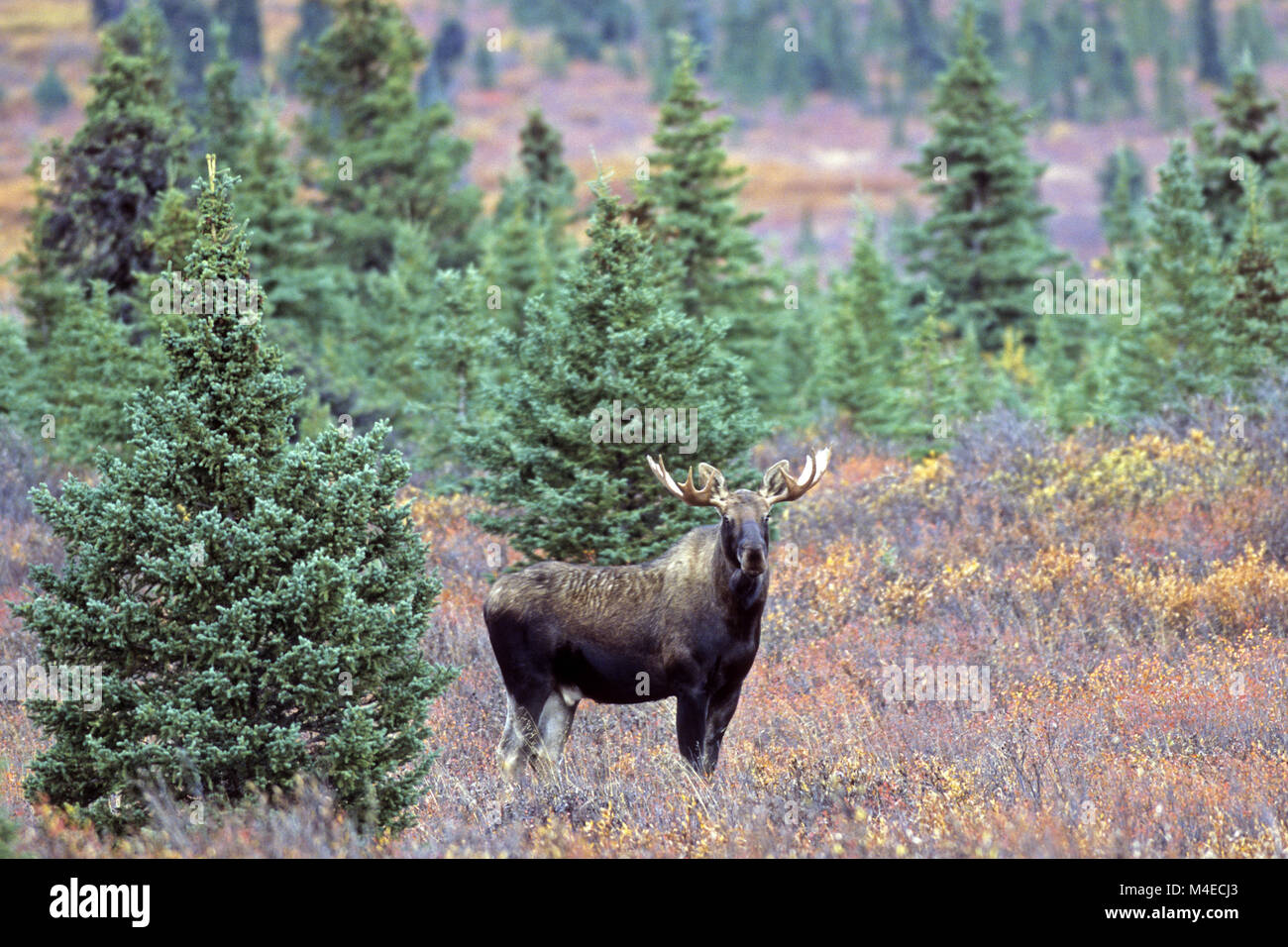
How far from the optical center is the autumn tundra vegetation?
662 centimetres

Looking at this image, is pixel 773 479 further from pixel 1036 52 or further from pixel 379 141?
pixel 1036 52

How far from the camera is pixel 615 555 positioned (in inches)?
461

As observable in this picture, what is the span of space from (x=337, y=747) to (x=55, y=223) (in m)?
20.5

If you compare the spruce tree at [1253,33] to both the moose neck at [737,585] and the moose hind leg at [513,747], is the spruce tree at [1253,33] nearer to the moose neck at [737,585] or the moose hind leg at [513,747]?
the moose neck at [737,585]

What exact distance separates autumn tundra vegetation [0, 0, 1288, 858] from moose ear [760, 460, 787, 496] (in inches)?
5.3

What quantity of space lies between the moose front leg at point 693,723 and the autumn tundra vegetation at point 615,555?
29mm

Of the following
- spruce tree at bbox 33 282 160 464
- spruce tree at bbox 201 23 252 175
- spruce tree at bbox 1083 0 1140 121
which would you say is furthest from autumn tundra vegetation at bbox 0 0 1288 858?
spruce tree at bbox 1083 0 1140 121

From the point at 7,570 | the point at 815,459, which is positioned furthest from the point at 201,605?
the point at 7,570

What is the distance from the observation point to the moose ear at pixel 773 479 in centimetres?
Result: 884

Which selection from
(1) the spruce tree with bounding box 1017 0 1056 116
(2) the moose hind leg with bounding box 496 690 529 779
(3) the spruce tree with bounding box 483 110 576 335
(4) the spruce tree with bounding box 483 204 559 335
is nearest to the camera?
(2) the moose hind leg with bounding box 496 690 529 779

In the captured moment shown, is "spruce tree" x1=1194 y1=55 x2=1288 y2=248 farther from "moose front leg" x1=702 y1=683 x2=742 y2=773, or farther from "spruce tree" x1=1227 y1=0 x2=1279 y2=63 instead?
"spruce tree" x1=1227 y1=0 x2=1279 y2=63

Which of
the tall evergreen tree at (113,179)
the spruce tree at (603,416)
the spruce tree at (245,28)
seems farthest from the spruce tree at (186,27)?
the spruce tree at (603,416)
